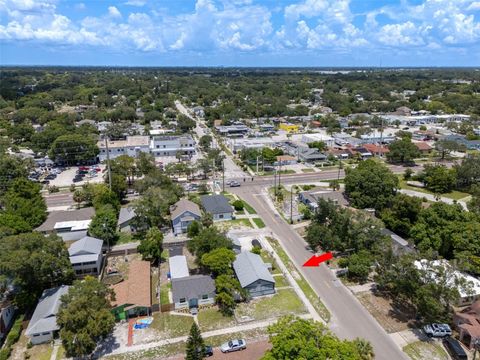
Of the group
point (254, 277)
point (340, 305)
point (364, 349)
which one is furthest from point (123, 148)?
point (364, 349)

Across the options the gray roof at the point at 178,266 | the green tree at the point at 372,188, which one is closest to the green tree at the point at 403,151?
the green tree at the point at 372,188

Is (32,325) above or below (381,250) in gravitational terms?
below

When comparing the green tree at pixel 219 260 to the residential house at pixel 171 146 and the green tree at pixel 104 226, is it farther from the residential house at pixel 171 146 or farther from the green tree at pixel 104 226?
the residential house at pixel 171 146

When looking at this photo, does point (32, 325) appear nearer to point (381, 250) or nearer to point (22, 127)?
point (381, 250)

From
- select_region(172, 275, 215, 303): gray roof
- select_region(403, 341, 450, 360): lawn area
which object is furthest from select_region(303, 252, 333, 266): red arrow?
select_region(403, 341, 450, 360): lawn area

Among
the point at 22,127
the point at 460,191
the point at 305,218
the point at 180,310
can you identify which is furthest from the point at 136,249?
the point at 22,127

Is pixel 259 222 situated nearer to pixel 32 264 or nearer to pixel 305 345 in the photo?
pixel 32 264
